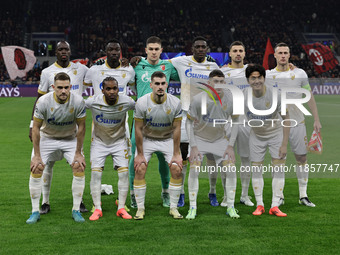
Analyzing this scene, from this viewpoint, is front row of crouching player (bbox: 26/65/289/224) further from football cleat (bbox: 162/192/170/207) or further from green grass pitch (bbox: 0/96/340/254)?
football cleat (bbox: 162/192/170/207)

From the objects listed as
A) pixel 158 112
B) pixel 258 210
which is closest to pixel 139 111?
pixel 158 112

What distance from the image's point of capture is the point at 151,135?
23.2 ft

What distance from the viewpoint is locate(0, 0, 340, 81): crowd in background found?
130ft

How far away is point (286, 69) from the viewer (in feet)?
24.9

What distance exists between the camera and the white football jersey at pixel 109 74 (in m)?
7.62

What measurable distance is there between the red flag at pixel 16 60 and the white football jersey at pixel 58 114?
25.1 meters

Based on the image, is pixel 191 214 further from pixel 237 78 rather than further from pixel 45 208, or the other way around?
pixel 237 78

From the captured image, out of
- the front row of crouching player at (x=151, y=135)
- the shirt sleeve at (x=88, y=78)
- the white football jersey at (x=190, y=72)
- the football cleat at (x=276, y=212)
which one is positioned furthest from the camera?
the white football jersey at (x=190, y=72)

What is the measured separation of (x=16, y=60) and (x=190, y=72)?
25352 mm

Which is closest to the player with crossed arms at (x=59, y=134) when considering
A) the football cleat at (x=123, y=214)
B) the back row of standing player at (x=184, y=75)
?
the football cleat at (x=123, y=214)

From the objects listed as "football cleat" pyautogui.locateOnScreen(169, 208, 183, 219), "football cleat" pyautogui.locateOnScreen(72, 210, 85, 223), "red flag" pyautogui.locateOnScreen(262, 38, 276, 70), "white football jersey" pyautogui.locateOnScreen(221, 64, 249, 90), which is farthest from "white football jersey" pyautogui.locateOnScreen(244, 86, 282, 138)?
"red flag" pyautogui.locateOnScreen(262, 38, 276, 70)

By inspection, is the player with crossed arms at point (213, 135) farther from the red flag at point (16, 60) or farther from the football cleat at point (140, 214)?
the red flag at point (16, 60)

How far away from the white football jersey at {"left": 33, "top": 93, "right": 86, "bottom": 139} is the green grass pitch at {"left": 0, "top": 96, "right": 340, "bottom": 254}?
1.16 metres

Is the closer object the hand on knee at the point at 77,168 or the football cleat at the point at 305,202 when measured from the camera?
the hand on knee at the point at 77,168
